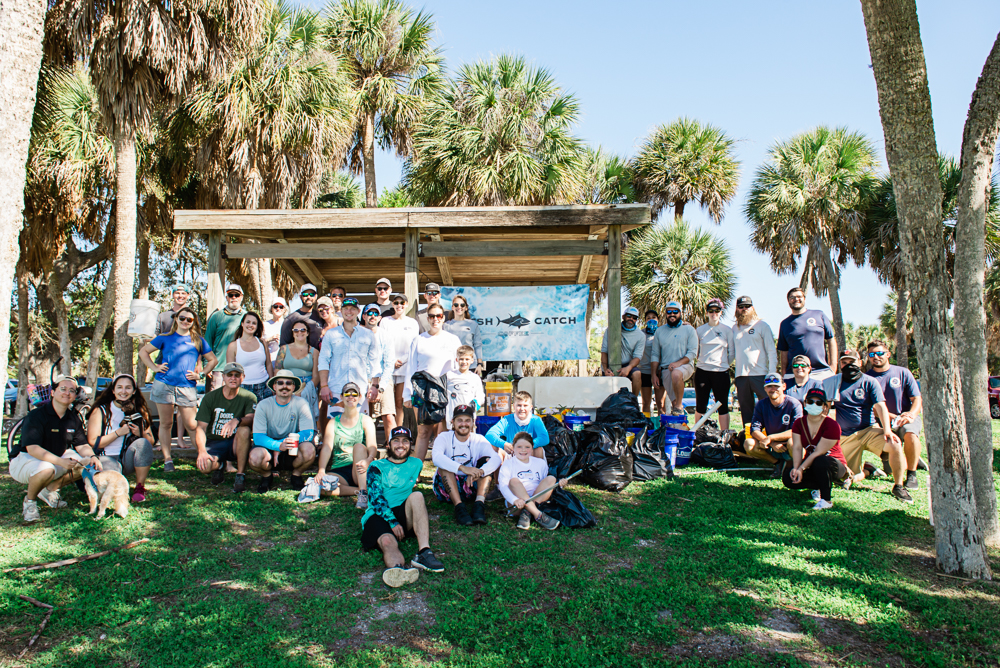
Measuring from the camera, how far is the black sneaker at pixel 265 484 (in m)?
5.67

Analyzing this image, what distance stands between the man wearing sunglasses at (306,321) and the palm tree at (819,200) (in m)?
16.8

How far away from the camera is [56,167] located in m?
12.6

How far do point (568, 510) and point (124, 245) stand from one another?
25.7ft

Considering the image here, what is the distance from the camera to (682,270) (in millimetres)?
19562

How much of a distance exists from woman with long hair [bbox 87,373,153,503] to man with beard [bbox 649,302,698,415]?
6.01 metres

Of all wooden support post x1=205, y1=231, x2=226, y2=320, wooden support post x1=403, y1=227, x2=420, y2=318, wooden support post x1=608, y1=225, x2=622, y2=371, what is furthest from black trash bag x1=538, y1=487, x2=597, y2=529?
wooden support post x1=205, y1=231, x2=226, y2=320

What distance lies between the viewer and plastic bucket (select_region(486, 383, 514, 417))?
7035 mm

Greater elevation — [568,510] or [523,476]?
[523,476]

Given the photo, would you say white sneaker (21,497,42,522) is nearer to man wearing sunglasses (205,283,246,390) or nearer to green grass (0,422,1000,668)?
green grass (0,422,1000,668)

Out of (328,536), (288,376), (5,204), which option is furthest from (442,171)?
(5,204)

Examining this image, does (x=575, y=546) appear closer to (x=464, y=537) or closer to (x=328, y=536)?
(x=464, y=537)

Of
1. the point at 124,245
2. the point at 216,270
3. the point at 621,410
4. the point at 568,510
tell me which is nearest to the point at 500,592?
the point at 568,510

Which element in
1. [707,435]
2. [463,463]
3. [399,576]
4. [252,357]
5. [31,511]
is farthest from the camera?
[707,435]

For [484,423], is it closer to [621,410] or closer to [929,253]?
[621,410]
